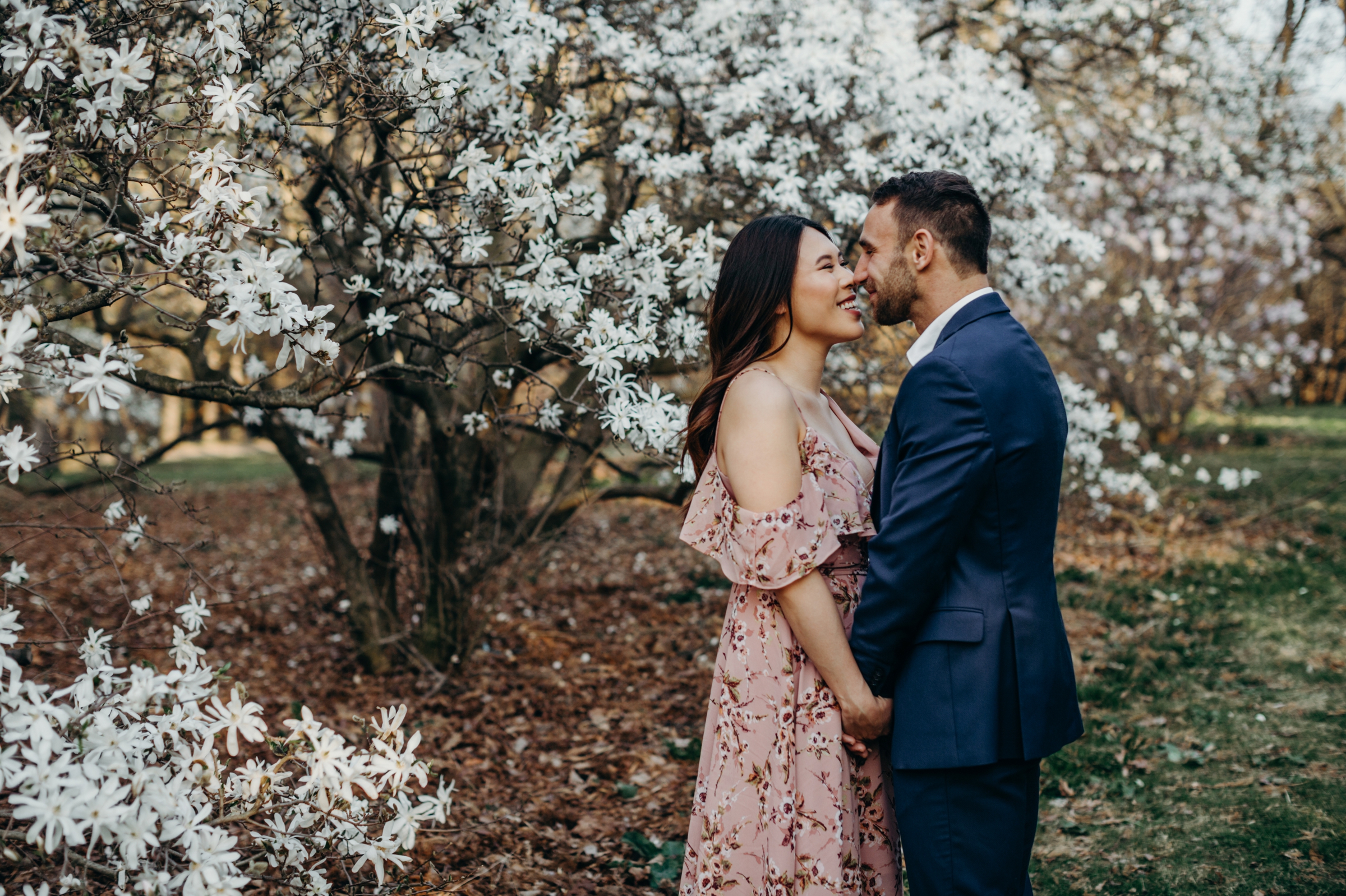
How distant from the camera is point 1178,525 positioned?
8.67 m

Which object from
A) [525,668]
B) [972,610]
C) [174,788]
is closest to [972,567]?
[972,610]

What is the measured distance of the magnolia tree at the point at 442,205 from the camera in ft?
6.87

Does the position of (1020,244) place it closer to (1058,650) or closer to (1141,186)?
(1058,650)

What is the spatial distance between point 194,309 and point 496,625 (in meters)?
4.41

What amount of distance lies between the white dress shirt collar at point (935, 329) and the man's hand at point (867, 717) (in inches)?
31.8

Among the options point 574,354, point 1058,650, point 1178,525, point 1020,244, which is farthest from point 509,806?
point 1178,525

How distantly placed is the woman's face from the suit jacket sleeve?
340mm

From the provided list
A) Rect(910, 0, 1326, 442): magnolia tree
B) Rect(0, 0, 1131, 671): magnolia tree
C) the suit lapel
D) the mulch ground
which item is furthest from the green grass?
the suit lapel

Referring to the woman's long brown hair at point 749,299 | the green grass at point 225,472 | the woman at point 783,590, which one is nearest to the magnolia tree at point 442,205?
the woman's long brown hair at point 749,299

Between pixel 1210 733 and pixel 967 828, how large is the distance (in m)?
3.33

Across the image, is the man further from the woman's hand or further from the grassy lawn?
the grassy lawn

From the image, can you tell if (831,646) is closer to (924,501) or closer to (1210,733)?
(924,501)

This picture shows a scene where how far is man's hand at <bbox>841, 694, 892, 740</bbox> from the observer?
2.11 m

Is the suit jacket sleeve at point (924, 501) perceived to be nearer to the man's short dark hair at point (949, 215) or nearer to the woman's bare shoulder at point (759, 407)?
the woman's bare shoulder at point (759, 407)
